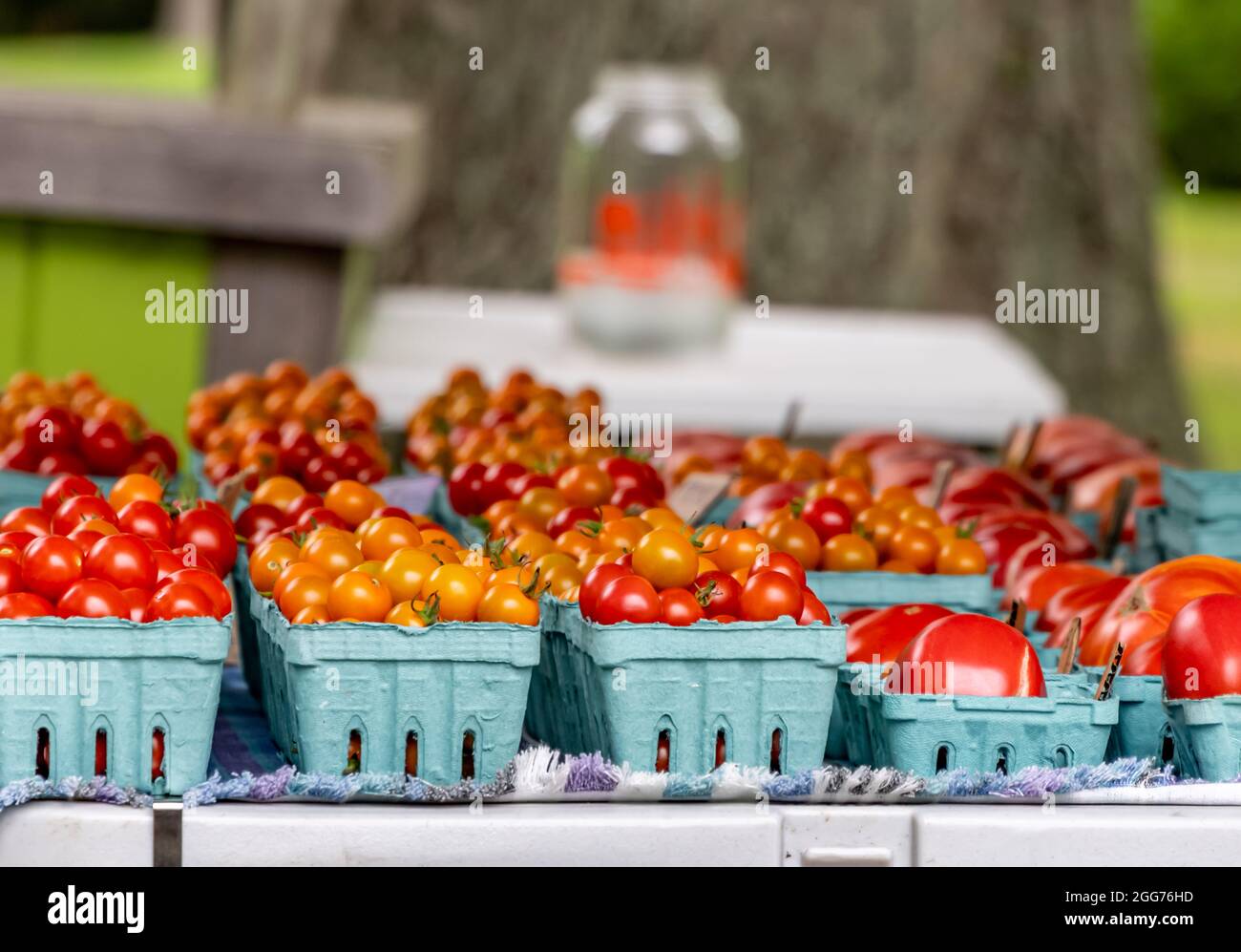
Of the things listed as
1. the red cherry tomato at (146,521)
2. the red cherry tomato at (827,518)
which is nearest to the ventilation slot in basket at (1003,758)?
the red cherry tomato at (827,518)

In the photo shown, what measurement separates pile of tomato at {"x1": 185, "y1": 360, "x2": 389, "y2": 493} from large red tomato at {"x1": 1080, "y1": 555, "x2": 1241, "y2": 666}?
104 cm

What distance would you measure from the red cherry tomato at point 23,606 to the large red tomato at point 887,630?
2.78 ft

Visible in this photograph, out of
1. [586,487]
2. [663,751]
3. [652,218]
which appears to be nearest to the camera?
[663,751]

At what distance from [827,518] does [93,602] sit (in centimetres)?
94

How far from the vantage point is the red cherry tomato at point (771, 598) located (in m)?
1.88

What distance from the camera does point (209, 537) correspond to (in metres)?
2.08

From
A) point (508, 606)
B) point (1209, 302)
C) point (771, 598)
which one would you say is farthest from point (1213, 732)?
Answer: point (1209, 302)

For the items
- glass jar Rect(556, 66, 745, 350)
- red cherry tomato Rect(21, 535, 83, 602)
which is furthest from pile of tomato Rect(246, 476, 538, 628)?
glass jar Rect(556, 66, 745, 350)

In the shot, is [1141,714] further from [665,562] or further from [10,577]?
[10,577]

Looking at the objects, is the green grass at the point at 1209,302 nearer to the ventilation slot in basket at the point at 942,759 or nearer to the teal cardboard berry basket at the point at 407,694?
the ventilation slot in basket at the point at 942,759

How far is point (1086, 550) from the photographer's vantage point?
2.66 meters
